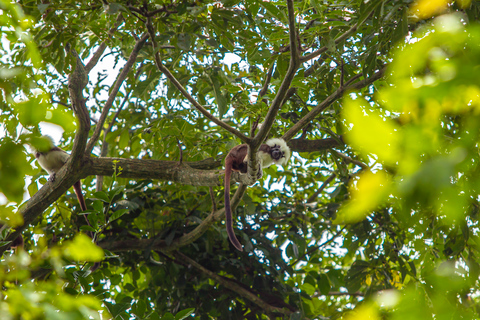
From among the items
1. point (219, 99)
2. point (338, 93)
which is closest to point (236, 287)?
point (219, 99)

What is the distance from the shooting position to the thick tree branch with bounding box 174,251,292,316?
427 cm

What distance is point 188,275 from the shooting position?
483 centimetres

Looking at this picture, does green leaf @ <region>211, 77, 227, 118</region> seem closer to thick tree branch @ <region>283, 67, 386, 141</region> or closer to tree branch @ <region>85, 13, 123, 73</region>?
thick tree branch @ <region>283, 67, 386, 141</region>

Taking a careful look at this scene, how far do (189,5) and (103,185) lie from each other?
3.43 m

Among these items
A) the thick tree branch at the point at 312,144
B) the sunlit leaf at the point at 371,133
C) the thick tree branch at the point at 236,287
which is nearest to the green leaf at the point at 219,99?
the thick tree branch at the point at 312,144

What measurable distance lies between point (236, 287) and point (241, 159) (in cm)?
158

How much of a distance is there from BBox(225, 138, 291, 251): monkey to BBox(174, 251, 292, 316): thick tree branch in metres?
1.03

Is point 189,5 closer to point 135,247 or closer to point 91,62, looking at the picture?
point 91,62

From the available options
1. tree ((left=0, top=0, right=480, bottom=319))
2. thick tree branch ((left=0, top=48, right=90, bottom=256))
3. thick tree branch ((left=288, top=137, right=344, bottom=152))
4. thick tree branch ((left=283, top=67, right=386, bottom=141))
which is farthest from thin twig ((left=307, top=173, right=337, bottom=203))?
thick tree branch ((left=0, top=48, right=90, bottom=256))

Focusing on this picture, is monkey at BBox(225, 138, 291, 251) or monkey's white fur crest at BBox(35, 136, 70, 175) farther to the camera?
monkey's white fur crest at BBox(35, 136, 70, 175)

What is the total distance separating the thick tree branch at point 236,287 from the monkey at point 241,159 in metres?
1.03

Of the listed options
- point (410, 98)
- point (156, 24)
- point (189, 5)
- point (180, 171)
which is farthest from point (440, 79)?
point (180, 171)

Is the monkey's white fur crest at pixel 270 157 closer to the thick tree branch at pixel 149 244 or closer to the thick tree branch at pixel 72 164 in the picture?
the thick tree branch at pixel 149 244

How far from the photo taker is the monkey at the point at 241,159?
370cm
